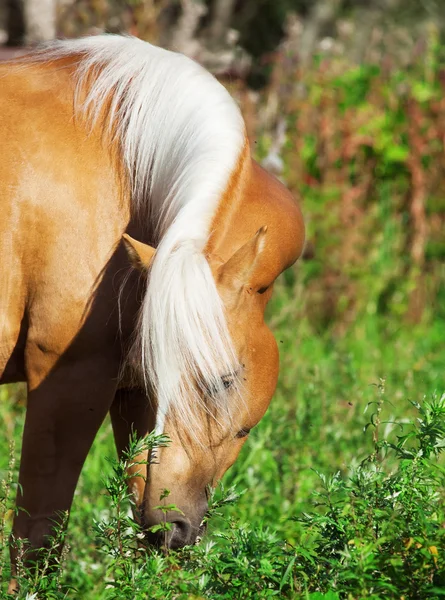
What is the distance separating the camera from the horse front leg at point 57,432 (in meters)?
2.62

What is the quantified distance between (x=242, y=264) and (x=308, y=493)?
5.24 ft

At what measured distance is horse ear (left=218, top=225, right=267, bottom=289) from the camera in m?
2.37

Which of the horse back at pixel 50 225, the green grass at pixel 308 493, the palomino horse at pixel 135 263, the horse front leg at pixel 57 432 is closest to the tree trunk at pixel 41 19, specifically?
the green grass at pixel 308 493

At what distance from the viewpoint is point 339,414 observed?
13.3 ft

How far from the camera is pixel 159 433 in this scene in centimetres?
230

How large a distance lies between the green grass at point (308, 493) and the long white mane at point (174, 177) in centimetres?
36

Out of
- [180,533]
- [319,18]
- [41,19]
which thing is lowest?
[319,18]

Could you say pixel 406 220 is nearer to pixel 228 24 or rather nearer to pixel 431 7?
pixel 228 24

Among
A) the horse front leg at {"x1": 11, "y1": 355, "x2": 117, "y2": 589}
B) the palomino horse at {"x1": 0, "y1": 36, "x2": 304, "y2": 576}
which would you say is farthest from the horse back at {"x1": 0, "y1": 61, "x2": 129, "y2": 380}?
the horse front leg at {"x1": 11, "y1": 355, "x2": 117, "y2": 589}

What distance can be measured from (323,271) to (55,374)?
4.03m

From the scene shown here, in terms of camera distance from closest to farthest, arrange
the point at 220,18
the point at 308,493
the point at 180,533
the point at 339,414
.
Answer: the point at 180,533 → the point at 308,493 → the point at 339,414 → the point at 220,18

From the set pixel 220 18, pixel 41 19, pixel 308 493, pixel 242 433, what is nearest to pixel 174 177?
pixel 242 433

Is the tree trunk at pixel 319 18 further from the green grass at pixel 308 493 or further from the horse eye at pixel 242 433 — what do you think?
the horse eye at pixel 242 433

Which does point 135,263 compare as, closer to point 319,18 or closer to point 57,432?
point 57,432
